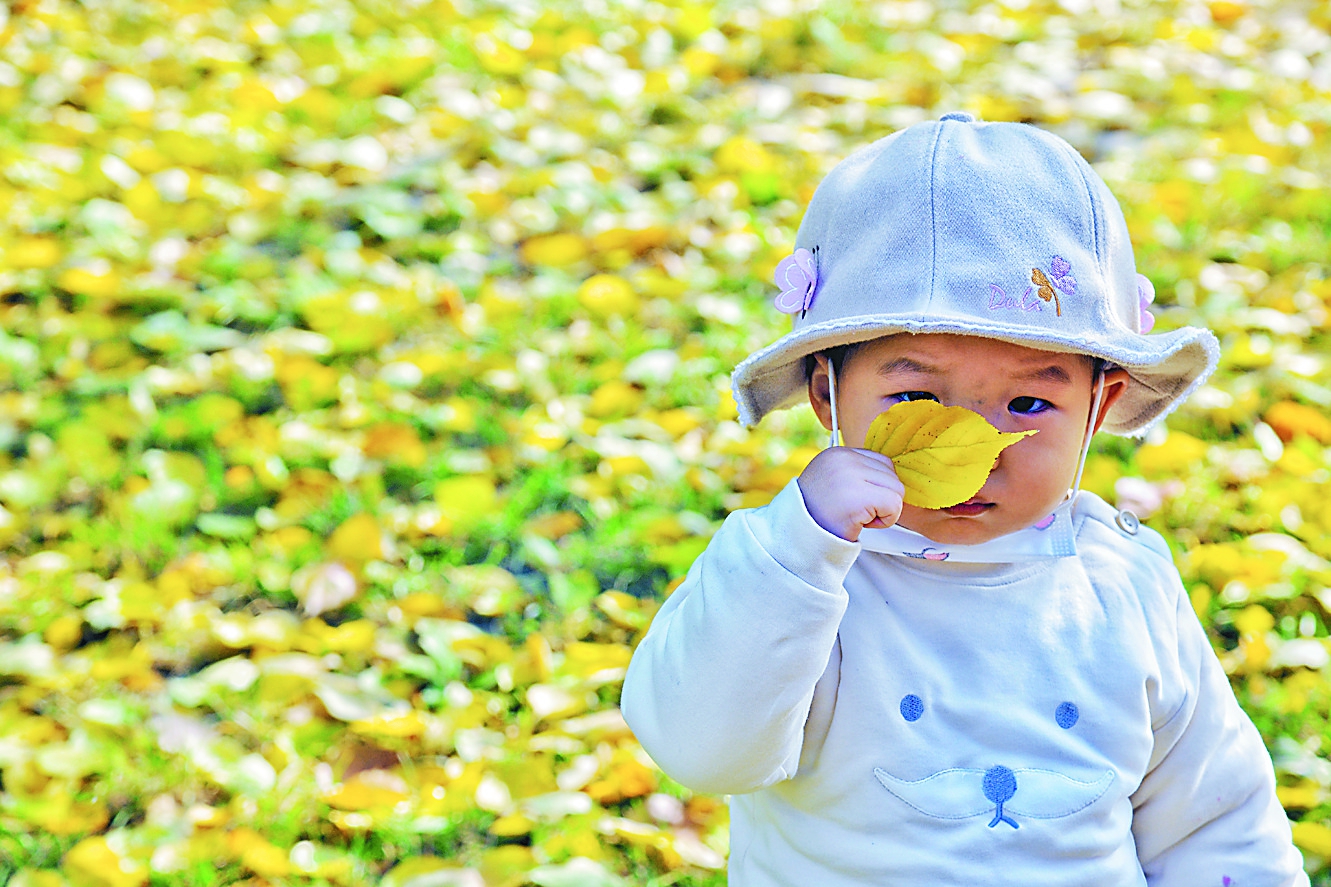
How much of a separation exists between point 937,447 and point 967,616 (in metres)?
0.23

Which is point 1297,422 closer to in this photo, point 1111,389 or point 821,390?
Answer: point 1111,389

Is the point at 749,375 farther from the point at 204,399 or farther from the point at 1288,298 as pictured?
the point at 1288,298

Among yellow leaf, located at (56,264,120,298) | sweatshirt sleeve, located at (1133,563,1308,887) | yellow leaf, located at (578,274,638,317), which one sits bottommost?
yellow leaf, located at (56,264,120,298)

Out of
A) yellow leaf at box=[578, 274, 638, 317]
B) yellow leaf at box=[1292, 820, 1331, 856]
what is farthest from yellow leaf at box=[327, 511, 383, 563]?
yellow leaf at box=[1292, 820, 1331, 856]

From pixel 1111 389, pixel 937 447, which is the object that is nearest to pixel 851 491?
pixel 937 447

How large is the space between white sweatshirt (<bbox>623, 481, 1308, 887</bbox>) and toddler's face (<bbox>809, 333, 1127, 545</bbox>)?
76 mm

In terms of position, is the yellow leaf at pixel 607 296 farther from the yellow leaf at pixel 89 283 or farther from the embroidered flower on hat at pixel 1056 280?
the embroidered flower on hat at pixel 1056 280

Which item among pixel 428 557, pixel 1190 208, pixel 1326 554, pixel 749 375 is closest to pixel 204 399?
pixel 428 557

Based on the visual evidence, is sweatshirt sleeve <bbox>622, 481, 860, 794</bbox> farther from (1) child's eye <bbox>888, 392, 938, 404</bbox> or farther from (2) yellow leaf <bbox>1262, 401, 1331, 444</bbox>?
(2) yellow leaf <bbox>1262, 401, 1331, 444</bbox>

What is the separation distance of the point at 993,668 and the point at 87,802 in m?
1.34

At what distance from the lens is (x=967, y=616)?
1288 millimetres

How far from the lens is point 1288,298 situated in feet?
8.96

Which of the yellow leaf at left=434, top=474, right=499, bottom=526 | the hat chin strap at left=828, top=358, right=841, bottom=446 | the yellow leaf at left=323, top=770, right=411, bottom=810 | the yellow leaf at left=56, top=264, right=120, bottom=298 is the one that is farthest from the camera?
the yellow leaf at left=56, top=264, right=120, bottom=298

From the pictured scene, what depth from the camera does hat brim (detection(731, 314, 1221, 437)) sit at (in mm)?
1189
